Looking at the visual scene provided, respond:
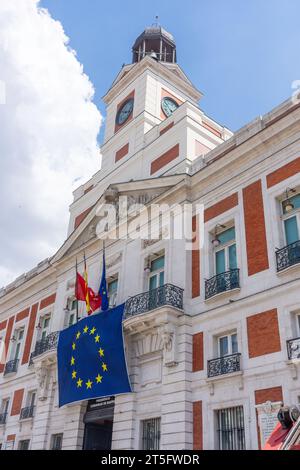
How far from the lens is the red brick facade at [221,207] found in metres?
14.7

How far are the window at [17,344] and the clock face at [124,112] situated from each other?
11.7 metres

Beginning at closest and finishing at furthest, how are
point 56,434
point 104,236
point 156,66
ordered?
point 56,434 → point 104,236 → point 156,66

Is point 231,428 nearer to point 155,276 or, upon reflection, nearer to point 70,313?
point 155,276

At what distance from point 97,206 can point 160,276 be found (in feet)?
17.4

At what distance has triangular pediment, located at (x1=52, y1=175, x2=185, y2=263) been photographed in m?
17.2

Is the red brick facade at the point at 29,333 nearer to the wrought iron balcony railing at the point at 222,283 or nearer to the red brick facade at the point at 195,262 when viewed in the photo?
the red brick facade at the point at 195,262

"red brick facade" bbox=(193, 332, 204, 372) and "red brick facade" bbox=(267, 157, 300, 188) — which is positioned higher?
"red brick facade" bbox=(267, 157, 300, 188)

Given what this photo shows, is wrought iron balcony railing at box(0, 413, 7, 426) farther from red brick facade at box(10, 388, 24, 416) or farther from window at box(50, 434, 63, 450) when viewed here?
window at box(50, 434, 63, 450)

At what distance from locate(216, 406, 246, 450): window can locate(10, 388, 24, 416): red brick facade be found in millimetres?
11447

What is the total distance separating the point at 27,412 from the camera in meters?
19.7

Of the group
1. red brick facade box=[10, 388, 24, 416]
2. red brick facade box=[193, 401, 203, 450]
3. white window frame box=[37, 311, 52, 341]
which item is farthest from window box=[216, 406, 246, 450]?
red brick facade box=[10, 388, 24, 416]

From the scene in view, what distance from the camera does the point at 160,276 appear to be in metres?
16.2
